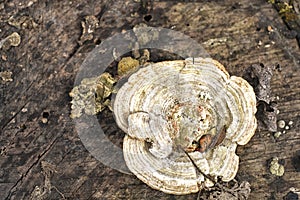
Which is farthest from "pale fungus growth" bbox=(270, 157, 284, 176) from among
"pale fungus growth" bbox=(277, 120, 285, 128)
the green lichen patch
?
the green lichen patch

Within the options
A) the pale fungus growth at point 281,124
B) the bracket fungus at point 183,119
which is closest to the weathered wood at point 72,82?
the pale fungus growth at point 281,124

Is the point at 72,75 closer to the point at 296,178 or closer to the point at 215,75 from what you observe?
the point at 215,75

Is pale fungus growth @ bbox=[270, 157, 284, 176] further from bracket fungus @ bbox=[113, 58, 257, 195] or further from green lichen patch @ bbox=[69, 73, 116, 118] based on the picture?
green lichen patch @ bbox=[69, 73, 116, 118]

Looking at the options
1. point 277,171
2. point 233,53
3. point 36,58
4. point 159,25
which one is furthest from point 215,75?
point 36,58

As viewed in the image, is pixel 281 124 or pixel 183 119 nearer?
pixel 183 119

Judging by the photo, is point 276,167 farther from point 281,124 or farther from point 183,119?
point 183,119

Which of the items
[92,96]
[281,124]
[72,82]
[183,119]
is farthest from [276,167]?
[72,82]
